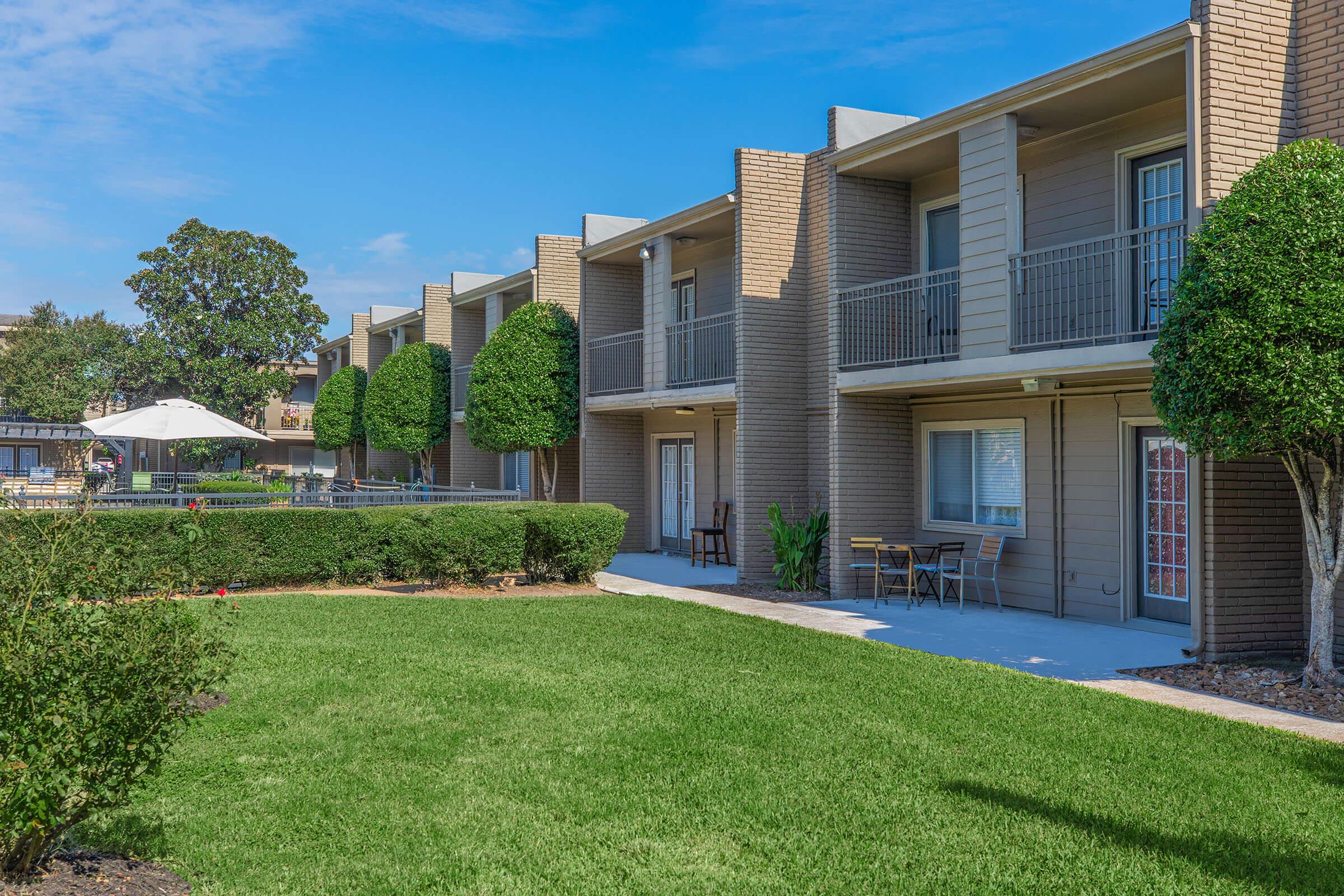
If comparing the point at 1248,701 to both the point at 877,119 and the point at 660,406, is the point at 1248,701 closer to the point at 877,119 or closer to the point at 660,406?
the point at 877,119

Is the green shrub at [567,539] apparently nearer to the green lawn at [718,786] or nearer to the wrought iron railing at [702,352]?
the wrought iron railing at [702,352]

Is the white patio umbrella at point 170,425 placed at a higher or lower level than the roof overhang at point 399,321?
lower

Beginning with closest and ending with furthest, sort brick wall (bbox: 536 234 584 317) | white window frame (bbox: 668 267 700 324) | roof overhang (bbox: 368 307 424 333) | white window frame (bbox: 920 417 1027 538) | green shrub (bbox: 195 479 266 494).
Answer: white window frame (bbox: 920 417 1027 538) < white window frame (bbox: 668 267 700 324) < brick wall (bbox: 536 234 584 317) < green shrub (bbox: 195 479 266 494) < roof overhang (bbox: 368 307 424 333)

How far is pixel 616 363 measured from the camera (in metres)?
19.8

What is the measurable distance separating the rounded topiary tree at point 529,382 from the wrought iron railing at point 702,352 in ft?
11.2

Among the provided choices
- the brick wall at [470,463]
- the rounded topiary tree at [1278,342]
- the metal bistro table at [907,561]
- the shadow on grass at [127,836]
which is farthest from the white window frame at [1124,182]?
the brick wall at [470,463]

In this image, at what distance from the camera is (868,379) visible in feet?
43.6

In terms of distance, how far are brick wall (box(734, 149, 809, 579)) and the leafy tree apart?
102 ft

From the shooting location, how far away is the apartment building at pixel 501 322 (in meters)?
22.4

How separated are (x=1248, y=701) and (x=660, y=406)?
1155 cm

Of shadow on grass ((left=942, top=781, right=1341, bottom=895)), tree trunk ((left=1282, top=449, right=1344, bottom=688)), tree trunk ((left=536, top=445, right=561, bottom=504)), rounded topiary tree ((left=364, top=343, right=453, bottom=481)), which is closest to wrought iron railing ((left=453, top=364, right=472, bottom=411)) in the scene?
rounded topiary tree ((left=364, top=343, right=453, bottom=481))

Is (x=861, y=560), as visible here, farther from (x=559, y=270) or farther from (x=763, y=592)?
(x=559, y=270)

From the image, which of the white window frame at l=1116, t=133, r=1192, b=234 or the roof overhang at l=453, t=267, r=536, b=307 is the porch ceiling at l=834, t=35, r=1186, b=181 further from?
the roof overhang at l=453, t=267, r=536, b=307

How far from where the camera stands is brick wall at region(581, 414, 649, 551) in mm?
20469
